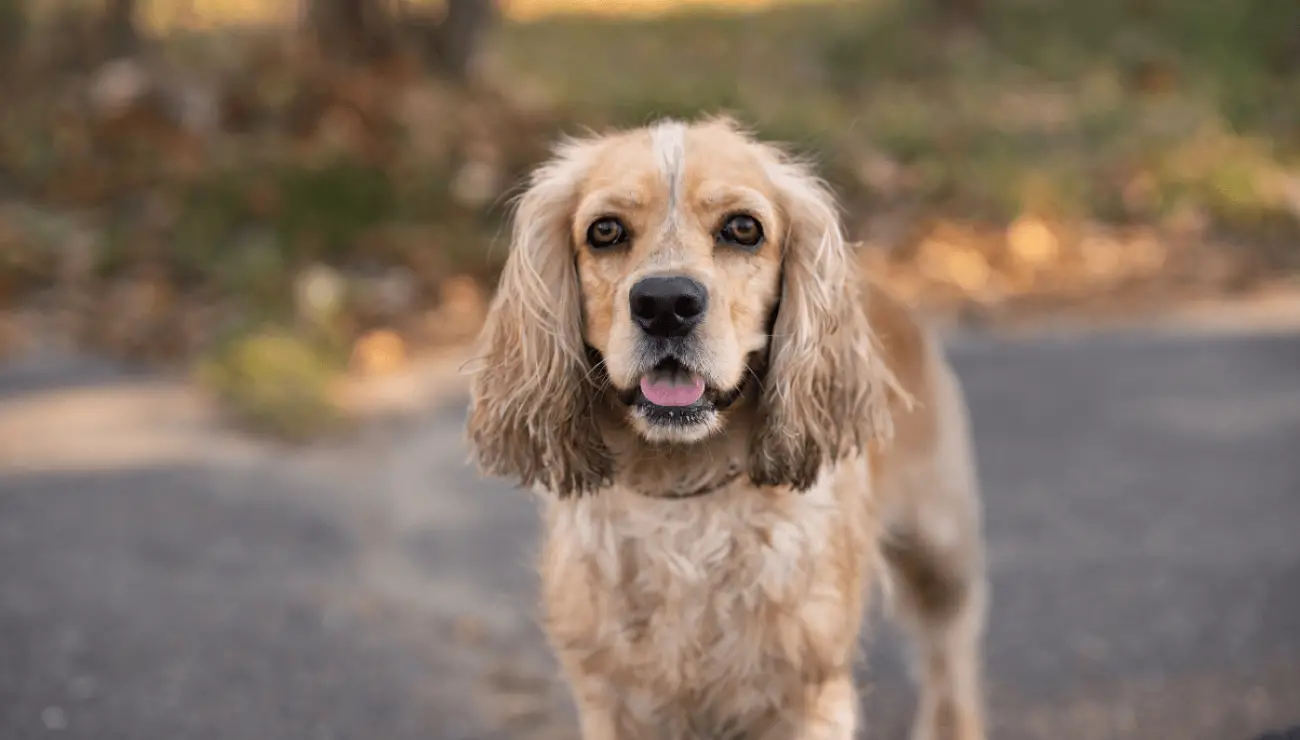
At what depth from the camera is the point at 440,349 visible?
7633 mm

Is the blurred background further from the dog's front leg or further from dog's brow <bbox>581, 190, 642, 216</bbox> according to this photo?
the dog's front leg

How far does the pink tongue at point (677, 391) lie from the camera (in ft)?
9.53

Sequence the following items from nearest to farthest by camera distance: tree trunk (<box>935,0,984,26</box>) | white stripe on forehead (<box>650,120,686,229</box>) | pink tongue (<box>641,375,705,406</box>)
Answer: pink tongue (<box>641,375,705,406</box>)
white stripe on forehead (<box>650,120,686,229</box>)
tree trunk (<box>935,0,984,26</box>)

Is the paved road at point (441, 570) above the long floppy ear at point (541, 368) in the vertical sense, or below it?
below

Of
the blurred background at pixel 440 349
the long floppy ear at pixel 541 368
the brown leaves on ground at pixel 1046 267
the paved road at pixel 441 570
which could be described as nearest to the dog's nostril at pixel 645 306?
the long floppy ear at pixel 541 368

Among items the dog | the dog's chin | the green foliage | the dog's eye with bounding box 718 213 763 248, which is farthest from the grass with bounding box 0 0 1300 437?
the dog's chin

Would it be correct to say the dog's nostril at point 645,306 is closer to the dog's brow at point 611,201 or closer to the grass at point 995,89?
the dog's brow at point 611,201

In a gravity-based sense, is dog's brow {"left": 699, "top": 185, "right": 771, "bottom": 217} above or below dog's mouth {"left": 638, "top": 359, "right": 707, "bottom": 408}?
above

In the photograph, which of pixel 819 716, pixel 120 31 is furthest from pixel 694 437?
pixel 120 31

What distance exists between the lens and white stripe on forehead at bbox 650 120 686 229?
3010 mm

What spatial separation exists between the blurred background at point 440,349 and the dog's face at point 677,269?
0.77 meters

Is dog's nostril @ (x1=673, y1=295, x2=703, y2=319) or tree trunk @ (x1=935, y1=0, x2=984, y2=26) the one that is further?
tree trunk @ (x1=935, y1=0, x2=984, y2=26)

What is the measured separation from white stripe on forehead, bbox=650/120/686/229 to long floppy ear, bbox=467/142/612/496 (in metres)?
0.27

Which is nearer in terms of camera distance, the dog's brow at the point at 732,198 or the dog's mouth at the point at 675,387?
the dog's mouth at the point at 675,387
